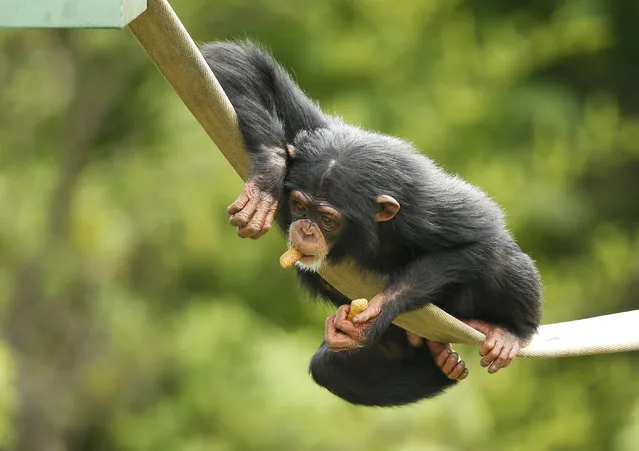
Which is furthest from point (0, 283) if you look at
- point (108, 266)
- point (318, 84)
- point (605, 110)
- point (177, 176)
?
point (605, 110)

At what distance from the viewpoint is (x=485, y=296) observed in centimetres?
423

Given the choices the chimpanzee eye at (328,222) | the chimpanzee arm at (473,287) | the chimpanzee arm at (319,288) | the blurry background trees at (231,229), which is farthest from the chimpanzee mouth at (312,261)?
the blurry background trees at (231,229)

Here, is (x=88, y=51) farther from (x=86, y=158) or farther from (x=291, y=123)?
(x=291, y=123)

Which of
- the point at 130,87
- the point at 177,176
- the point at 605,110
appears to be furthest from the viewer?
the point at 605,110

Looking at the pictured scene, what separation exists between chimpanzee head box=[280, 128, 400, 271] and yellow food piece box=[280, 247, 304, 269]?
0.08 ft

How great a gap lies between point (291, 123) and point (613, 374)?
767 cm

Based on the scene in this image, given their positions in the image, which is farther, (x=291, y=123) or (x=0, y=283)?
(x=0, y=283)

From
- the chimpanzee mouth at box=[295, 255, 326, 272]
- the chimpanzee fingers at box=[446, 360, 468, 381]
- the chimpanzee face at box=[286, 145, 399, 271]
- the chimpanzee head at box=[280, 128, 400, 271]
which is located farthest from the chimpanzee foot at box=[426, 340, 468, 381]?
the chimpanzee mouth at box=[295, 255, 326, 272]

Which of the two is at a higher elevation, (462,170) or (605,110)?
(462,170)

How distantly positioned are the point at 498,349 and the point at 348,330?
781 mm

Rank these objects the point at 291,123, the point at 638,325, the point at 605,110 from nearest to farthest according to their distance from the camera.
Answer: the point at 638,325, the point at 291,123, the point at 605,110

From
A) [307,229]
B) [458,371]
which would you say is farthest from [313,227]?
[458,371]

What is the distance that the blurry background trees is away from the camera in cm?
870

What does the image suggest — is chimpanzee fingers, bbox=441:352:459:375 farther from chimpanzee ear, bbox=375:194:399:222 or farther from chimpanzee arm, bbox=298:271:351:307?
chimpanzee ear, bbox=375:194:399:222
